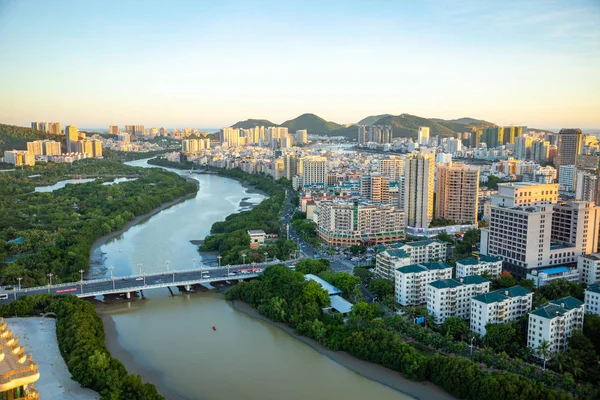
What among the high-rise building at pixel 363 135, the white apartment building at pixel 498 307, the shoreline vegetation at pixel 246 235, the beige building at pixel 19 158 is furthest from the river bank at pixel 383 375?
the high-rise building at pixel 363 135

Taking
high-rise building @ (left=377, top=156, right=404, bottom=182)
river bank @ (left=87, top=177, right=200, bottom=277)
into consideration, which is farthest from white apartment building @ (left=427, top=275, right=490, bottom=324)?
high-rise building @ (left=377, top=156, right=404, bottom=182)

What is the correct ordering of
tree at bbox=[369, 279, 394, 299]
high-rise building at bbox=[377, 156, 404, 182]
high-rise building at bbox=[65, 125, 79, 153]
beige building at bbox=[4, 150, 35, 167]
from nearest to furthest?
tree at bbox=[369, 279, 394, 299] < high-rise building at bbox=[377, 156, 404, 182] < beige building at bbox=[4, 150, 35, 167] < high-rise building at bbox=[65, 125, 79, 153]

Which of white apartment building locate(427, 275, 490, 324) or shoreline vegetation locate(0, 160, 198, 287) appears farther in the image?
shoreline vegetation locate(0, 160, 198, 287)

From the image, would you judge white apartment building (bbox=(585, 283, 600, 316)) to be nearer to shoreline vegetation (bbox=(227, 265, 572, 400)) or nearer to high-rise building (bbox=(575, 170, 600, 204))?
shoreline vegetation (bbox=(227, 265, 572, 400))

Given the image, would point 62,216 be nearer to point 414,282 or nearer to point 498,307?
point 414,282

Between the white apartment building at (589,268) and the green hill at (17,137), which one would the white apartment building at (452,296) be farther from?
the green hill at (17,137)

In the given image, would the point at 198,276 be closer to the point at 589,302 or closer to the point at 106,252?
the point at 106,252

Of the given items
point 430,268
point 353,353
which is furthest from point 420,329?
point 430,268

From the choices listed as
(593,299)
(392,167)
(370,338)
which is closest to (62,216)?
(370,338)
